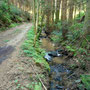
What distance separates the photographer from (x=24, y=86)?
383 cm

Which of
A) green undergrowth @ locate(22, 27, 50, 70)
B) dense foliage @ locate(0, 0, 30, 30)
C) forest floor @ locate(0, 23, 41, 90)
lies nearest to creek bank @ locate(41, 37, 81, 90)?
green undergrowth @ locate(22, 27, 50, 70)

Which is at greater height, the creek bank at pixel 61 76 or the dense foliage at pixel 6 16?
the dense foliage at pixel 6 16

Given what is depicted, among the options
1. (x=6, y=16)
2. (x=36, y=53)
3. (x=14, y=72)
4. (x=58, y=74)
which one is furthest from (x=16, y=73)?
(x=6, y=16)

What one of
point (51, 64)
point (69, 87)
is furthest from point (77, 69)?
point (51, 64)

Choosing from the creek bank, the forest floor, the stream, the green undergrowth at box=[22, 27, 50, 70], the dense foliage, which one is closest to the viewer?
the forest floor

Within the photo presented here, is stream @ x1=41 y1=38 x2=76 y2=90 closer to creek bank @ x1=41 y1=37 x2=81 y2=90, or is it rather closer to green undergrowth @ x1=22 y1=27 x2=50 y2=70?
creek bank @ x1=41 y1=37 x2=81 y2=90

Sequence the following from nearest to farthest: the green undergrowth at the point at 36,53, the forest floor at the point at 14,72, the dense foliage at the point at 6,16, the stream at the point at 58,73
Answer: the forest floor at the point at 14,72 < the stream at the point at 58,73 < the green undergrowth at the point at 36,53 < the dense foliage at the point at 6,16

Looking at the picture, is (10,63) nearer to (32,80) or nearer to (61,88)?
(32,80)

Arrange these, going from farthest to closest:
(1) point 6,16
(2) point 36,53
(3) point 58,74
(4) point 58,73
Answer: (1) point 6,16 < (2) point 36,53 < (4) point 58,73 < (3) point 58,74

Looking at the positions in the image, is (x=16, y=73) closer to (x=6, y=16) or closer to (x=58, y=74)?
(x=58, y=74)

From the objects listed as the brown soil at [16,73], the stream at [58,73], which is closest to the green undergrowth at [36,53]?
the brown soil at [16,73]

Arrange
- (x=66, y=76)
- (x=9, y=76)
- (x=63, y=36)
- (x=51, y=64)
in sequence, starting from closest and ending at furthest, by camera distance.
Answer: (x=9, y=76), (x=66, y=76), (x=51, y=64), (x=63, y=36)

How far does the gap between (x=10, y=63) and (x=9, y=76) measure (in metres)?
1.15

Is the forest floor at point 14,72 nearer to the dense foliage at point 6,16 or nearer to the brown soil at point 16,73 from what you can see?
the brown soil at point 16,73
